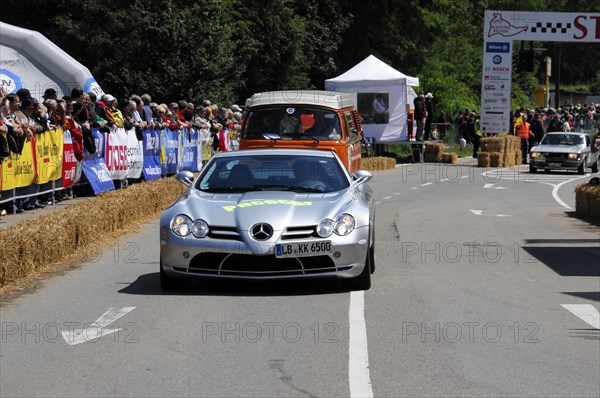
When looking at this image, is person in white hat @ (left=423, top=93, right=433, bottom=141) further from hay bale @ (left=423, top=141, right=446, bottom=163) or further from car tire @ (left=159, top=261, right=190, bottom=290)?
car tire @ (left=159, top=261, right=190, bottom=290)

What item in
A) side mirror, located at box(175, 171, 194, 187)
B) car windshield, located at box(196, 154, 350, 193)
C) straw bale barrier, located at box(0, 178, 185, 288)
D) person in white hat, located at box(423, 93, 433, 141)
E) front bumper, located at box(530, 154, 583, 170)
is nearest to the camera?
straw bale barrier, located at box(0, 178, 185, 288)

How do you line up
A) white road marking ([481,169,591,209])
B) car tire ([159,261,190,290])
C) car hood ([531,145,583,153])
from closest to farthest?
car tire ([159,261,190,290]) → white road marking ([481,169,591,209]) → car hood ([531,145,583,153])

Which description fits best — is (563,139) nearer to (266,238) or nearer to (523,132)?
(523,132)

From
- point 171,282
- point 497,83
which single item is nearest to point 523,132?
point 497,83

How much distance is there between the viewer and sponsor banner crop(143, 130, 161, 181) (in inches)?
Result: 908

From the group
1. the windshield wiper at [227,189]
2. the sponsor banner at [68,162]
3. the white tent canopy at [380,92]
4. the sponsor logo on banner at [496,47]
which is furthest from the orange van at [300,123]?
the sponsor logo on banner at [496,47]

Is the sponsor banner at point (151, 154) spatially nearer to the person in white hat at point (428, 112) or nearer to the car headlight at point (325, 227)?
the car headlight at point (325, 227)

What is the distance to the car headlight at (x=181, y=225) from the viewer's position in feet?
35.1

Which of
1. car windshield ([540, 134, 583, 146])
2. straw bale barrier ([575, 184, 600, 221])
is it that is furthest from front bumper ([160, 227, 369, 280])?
car windshield ([540, 134, 583, 146])

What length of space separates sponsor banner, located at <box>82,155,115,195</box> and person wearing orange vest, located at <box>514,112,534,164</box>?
98.3 ft

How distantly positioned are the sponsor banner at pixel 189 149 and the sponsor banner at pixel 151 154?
1.99 metres

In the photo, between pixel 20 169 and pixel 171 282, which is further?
pixel 20 169

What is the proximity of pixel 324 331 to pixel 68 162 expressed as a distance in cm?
1119

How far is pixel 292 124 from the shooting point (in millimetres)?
19281
